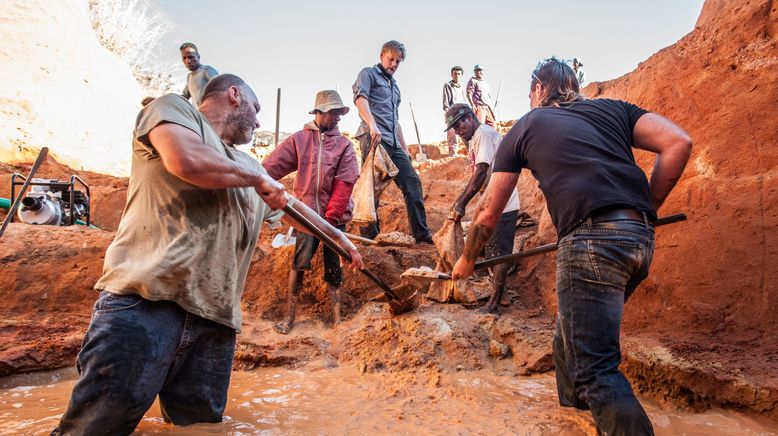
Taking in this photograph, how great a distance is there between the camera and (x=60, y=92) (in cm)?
1045

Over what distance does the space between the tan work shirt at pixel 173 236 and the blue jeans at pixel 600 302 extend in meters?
1.38

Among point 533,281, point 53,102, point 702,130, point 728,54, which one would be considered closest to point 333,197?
point 533,281

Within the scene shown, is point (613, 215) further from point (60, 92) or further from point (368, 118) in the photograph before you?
point (60, 92)

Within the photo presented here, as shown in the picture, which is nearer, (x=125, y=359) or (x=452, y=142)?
(x=125, y=359)

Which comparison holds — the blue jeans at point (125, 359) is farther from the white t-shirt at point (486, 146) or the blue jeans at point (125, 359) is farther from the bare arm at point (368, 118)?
the bare arm at point (368, 118)

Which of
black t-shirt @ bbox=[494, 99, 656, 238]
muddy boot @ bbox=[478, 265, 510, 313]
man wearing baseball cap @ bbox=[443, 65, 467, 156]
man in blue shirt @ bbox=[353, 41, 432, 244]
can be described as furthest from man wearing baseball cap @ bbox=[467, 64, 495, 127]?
black t-shirt @ bbox=[494, 99, 656, 238]

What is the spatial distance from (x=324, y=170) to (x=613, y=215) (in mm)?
2616

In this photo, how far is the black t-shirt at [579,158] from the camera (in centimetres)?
196

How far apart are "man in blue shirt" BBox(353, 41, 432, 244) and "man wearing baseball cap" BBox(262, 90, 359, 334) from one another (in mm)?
803

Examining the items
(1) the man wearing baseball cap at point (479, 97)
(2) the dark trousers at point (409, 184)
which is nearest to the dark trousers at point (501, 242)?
(2) the dark trousers at point (409, 184)

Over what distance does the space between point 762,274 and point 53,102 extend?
39.0 ft

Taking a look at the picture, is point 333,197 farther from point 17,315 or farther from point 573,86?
point 17,315

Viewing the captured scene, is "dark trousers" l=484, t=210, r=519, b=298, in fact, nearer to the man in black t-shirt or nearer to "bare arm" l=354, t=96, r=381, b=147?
"bare arm" l=354, t=96, r=381, b=147

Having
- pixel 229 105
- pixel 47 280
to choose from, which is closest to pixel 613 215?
pixel 229 105
